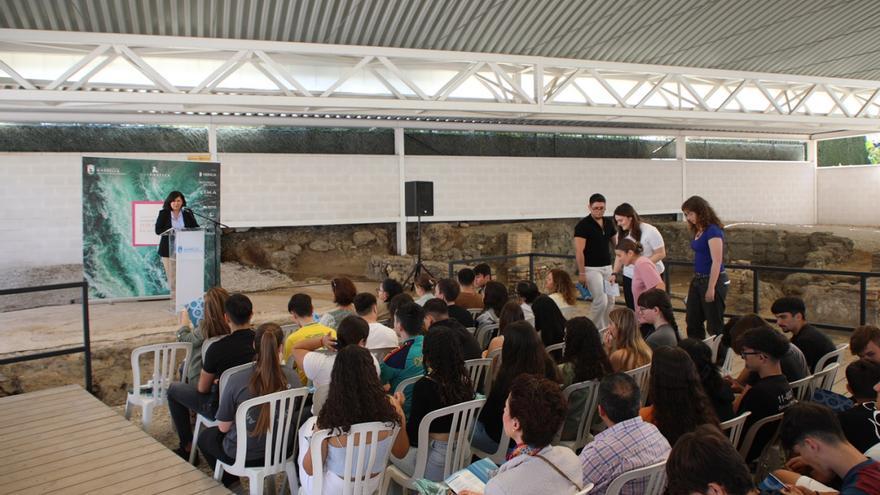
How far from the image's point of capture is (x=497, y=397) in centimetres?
307

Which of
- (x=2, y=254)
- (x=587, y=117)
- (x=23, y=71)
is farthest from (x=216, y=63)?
(x=587, y=117)

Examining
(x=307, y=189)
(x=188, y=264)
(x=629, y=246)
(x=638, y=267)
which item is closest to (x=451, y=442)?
(x=638, y=267)

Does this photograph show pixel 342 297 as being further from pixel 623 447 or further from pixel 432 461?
pixel 623 447

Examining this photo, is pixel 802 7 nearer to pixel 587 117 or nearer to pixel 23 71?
pixel 587 117

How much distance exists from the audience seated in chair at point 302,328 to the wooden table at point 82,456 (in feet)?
2.79

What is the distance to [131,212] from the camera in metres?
7.98

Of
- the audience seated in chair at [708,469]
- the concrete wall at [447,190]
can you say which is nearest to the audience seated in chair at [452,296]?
the audience seated in chair at [708,469]

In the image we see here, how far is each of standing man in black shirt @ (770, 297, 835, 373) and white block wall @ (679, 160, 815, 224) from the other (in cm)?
1160

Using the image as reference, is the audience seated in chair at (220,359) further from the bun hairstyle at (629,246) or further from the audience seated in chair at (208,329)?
the bun hairstyle at (629,246)

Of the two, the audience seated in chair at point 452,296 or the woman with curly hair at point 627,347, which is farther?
the audience seated in chair at point 452,296

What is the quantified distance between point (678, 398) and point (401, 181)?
9.96 meters

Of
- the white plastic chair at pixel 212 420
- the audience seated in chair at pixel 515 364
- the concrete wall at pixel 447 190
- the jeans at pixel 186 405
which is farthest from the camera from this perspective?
the concrete wall at pixel 447 190

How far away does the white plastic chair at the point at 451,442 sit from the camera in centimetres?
279

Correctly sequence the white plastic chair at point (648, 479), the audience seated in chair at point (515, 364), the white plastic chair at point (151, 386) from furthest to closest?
the white plastic chair at point (151, 386), the audience seated in chair at point (515, 364), the white plastic chair at point (648, 479)
